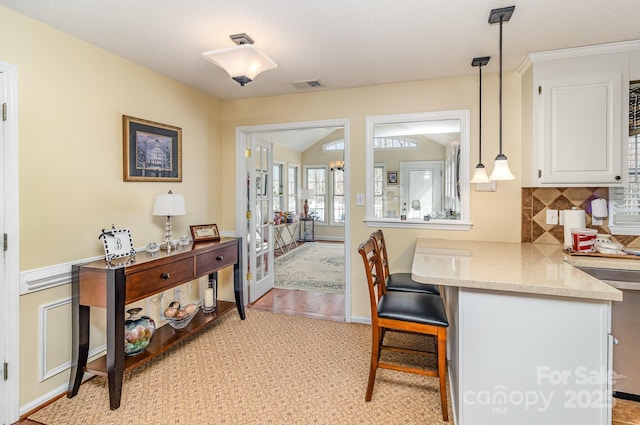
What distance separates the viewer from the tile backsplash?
255cm

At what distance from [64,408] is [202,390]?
2.67 ft

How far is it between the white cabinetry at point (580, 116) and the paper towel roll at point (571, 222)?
0.79ft

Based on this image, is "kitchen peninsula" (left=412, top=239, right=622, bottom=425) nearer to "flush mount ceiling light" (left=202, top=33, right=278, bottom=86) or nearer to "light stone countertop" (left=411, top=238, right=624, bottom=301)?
"light stone countertop" (left=411, top=238, right=624, bottom=301)

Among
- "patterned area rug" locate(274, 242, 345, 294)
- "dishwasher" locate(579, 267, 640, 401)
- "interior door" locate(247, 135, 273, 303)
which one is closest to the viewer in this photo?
"dishwasher" locate(579, 267, 640, 401)

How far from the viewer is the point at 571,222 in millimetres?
2428

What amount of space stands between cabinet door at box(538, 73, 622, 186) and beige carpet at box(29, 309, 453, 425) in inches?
73.0

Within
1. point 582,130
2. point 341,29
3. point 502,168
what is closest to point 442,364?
point 502,168

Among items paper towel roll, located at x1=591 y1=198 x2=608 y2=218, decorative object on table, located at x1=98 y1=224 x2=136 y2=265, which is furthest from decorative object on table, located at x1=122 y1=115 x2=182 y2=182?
paper towel roll, located at x1=591 y1=198 x2=608 y2=218

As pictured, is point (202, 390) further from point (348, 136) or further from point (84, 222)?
point (348, 136)

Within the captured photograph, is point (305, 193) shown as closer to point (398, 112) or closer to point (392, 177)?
point (392, 177)

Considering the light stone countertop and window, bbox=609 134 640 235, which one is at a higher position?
window, bbox=609 134 640 235

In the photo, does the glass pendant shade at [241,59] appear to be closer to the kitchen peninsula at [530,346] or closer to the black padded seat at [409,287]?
the kitchen peninsula at [530,346]

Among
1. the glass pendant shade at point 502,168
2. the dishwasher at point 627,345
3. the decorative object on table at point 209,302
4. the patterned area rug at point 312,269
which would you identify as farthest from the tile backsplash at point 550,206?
the decorative object on table at point 209,302

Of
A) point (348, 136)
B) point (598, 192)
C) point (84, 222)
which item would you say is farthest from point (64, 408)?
point (598, 192)
